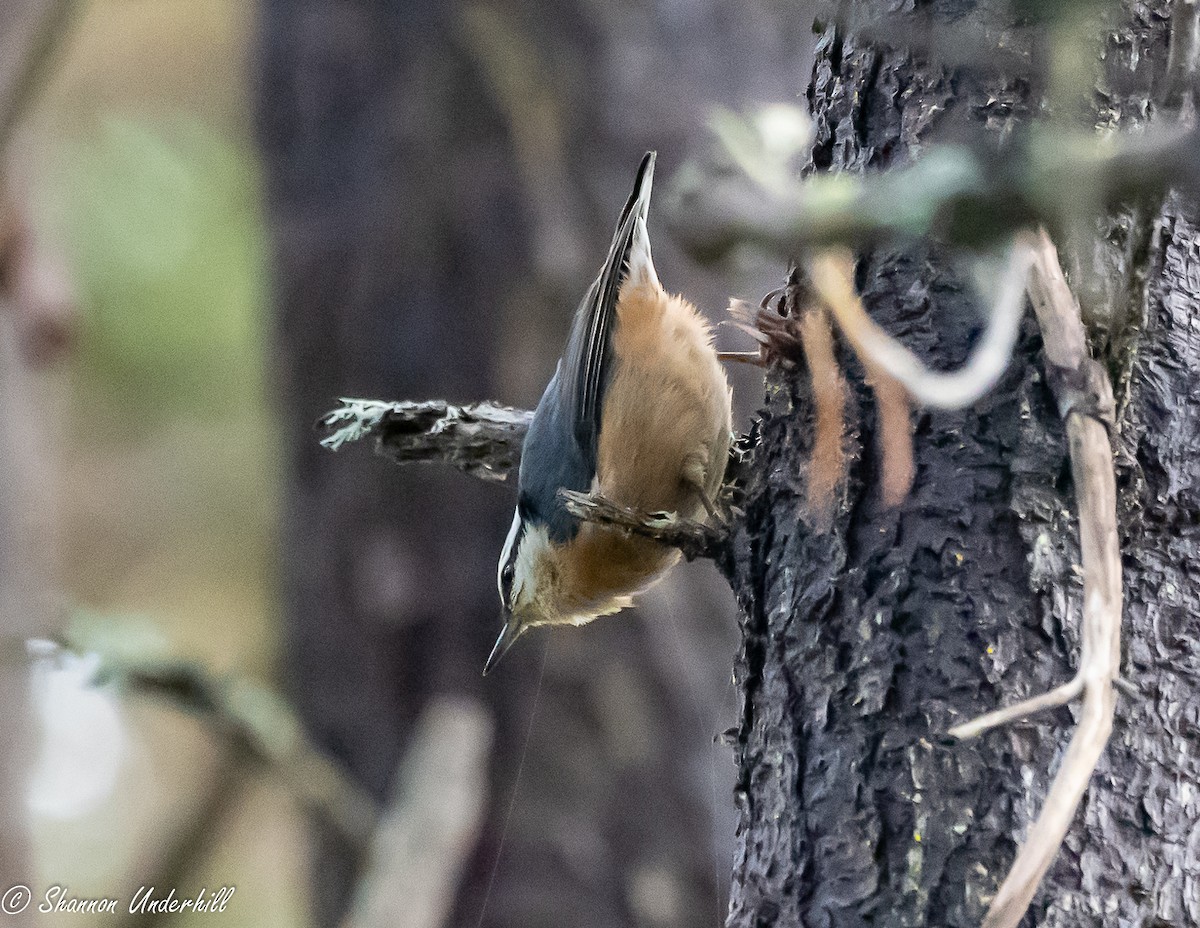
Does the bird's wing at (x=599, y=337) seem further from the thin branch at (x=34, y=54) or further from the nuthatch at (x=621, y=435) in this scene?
the thin branch at (x=34, y=54)

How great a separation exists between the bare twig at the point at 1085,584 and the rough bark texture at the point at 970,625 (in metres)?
0.10

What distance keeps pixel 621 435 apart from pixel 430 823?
46.1 inches

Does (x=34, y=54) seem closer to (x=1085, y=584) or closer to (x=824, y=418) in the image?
(x=824, y=418)

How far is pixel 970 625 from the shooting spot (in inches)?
63.7

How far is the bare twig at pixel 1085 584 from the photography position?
44.9 inches

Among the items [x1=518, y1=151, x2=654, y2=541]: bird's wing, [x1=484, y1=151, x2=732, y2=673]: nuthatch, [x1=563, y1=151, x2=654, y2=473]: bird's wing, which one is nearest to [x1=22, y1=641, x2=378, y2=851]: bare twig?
[x1=484, y1=151, x2=732, y2=673]: nuthatch

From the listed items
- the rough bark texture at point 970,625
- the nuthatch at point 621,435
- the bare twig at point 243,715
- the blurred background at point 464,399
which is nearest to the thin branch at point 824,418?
the rough bark texture at point 970,625

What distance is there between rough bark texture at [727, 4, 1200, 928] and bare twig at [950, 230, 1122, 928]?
0.10 metres

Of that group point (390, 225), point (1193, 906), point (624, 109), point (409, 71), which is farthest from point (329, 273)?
point (1193, 906)

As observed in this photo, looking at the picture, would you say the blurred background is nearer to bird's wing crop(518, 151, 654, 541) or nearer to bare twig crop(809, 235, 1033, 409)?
bird's wing crop(518, 151, 654, 541)

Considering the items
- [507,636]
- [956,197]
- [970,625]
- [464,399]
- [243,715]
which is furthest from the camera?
[464,399]

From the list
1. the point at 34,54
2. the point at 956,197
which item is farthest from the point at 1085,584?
the point at 34,54

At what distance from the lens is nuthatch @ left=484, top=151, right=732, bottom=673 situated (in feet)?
9.48

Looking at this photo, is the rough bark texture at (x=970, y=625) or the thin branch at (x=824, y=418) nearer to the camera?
the rough bark texture at (x=970, y=625)
